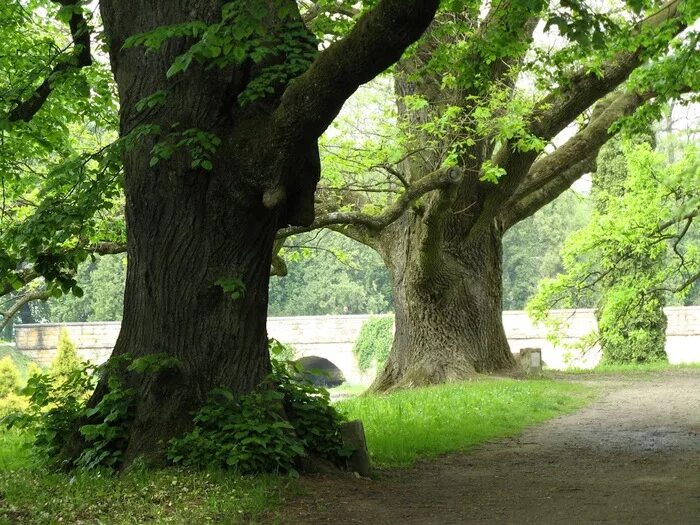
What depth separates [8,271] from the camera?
805 cm

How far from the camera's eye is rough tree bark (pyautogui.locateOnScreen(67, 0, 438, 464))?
24.8 feet

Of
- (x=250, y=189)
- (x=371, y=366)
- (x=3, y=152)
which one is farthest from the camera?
(x=371, y=366)

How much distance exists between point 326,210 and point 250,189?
381 inches

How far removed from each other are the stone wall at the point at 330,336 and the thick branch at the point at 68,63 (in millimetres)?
32635

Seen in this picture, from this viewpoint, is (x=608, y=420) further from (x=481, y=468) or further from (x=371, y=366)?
(x=371, y=366)

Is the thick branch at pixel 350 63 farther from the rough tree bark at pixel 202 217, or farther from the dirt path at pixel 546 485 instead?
the dirt path at pixel 546 485

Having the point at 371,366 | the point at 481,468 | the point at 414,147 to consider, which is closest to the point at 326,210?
the point at 414,147

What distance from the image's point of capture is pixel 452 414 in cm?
1214

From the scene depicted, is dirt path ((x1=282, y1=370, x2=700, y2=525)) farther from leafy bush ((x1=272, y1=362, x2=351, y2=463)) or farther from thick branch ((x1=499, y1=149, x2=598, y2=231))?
thick branch ((x1=499, y1=149, x2=598, y2=231))

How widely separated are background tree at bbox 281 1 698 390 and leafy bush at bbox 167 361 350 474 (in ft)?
16.5

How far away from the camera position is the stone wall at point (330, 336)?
132ft

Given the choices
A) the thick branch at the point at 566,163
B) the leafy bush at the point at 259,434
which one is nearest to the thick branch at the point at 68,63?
the leafy bush at the point at 259,434

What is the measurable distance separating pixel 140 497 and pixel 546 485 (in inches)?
134

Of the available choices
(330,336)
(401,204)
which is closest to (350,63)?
(401,204)
